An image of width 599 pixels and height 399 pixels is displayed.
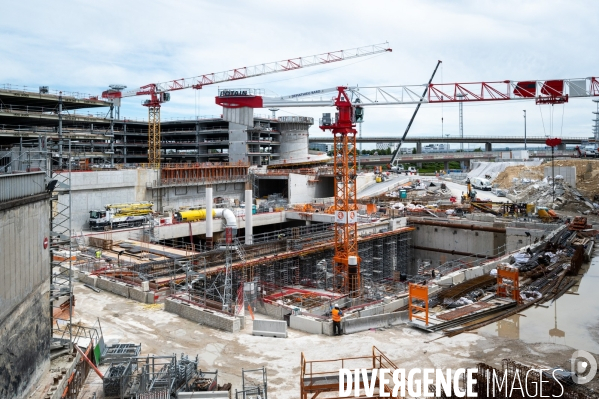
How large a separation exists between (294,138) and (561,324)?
61.7m

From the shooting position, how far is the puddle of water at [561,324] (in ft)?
60.0

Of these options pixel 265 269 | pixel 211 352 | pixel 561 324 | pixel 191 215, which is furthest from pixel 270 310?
pixel 191 215

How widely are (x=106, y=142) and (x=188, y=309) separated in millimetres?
52160

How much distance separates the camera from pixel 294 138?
78.8 meters

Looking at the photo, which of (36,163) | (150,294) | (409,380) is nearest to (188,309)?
(150,294)

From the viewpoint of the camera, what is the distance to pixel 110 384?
13.5 meters

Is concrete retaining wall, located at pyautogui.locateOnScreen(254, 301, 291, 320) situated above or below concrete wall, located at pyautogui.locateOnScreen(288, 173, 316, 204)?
below

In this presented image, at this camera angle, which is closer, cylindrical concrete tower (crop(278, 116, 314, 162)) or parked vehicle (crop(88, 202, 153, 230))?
parked vehicle (crop(88, 202, 153, 230))

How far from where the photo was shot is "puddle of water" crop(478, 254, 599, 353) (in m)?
18.3

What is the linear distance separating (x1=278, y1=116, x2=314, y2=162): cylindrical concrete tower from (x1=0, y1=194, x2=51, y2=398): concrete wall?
6481 cm

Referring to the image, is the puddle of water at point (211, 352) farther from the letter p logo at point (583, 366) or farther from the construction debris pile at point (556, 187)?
the construction debris pile at point (556, 187)

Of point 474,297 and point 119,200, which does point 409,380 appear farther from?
point 119,200

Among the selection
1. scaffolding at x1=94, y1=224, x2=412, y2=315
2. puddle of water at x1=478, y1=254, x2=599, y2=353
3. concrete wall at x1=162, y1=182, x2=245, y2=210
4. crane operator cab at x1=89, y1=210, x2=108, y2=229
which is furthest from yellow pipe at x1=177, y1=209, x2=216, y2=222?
puddle of water at x1=478, y1=254, x2=599, y2=353

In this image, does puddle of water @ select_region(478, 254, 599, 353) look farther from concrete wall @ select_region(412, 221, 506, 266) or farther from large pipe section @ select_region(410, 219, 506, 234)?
concrete wall @ select_region(412, 221, 506, 266)
